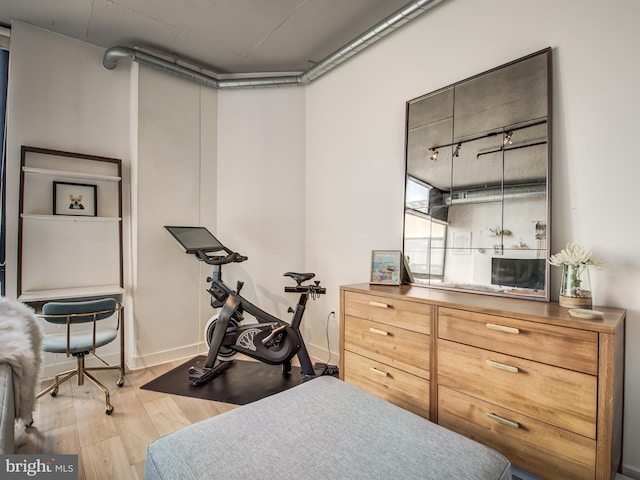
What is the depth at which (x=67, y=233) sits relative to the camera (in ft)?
9.29

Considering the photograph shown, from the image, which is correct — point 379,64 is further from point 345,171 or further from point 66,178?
point 66,178

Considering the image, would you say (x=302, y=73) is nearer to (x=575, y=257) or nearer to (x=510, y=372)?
(x=575, y=257)

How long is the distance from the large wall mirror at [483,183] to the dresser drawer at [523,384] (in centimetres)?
50

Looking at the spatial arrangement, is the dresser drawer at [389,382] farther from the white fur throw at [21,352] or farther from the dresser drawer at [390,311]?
the white fur throw at [21,352]

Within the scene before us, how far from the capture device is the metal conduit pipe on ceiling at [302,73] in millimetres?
2314

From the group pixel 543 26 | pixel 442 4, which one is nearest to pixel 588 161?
pixel 543 26

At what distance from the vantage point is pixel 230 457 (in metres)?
0.96

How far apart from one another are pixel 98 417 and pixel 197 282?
4.66 ft

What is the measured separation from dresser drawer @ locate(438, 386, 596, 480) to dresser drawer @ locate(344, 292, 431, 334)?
1.18ft

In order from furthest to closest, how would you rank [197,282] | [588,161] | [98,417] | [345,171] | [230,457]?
[197,282]
[345,171]
[98,417]
[588,161]
[230,457]

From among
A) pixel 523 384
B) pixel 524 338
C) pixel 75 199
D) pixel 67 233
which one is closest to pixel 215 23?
pixel 75 199

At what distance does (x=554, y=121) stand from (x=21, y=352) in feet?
9.78

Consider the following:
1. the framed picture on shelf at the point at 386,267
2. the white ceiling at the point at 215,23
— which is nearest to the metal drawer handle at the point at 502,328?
the framed picture on shelf at the point at 386,267

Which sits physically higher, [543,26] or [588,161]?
[543,26]
